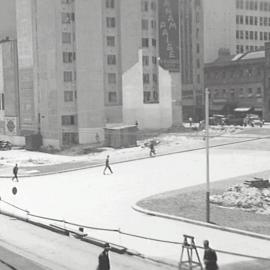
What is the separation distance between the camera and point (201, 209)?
89.0ft

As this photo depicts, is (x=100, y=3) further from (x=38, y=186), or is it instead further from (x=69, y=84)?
(x=38, y=186)

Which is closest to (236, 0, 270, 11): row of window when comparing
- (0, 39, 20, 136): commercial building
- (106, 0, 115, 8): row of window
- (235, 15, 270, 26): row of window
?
(235, 15, 270, 26): row of window

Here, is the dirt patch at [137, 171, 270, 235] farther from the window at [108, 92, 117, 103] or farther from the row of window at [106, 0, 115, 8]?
the row of window at [106, 0, 115, 8]

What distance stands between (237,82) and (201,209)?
230 feet

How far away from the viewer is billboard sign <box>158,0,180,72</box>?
2990 inches

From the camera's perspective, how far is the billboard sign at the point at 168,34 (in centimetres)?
7594

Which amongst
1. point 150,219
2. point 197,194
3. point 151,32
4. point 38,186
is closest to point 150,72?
point 151,32

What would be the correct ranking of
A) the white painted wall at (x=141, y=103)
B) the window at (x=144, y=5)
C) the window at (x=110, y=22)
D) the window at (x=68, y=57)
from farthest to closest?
the window at (x=144, y=5) → the white painted wall at (x=141, y=103) → the window at (x=110, y=22) → the window at (x=68, y=57)

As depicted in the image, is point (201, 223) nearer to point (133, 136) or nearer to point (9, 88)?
point (133, 136)

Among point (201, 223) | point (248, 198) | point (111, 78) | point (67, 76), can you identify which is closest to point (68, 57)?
point (67, 76)

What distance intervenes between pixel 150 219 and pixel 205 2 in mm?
78533

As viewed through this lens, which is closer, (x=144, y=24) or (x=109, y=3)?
(x=109, y=3)

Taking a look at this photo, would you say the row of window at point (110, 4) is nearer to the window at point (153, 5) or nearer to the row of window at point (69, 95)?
the window at point (153, 5)

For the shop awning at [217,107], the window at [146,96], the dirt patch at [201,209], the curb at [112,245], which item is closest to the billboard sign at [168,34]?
the window at [146,96]
